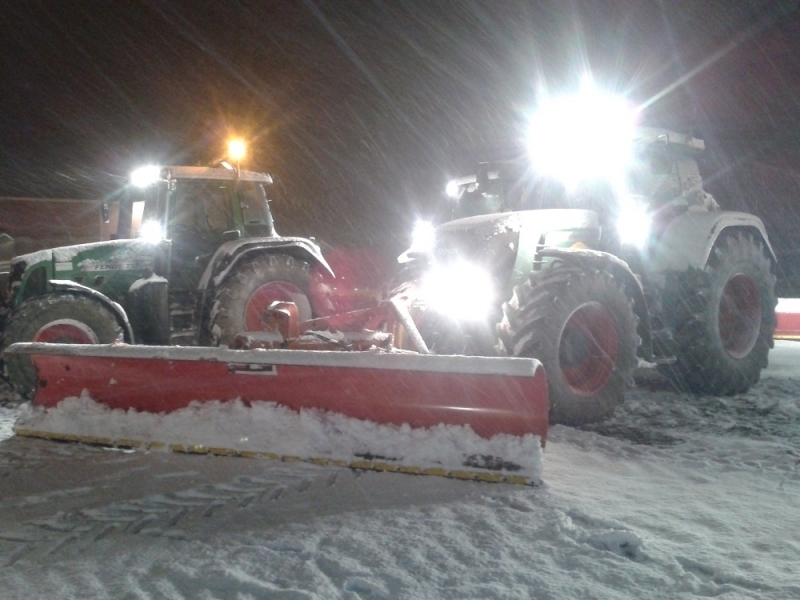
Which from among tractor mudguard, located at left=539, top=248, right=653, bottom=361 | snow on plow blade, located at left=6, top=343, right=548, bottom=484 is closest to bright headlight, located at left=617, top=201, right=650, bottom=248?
tractor mudguard, located at left=539, top=248, right=653, bottom=361

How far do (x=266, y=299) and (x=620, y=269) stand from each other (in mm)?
3513

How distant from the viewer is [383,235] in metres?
25.0

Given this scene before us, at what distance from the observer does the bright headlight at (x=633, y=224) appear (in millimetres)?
6297

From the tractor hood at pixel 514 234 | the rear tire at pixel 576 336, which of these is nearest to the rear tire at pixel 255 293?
the tractor hood at pixel 514 234

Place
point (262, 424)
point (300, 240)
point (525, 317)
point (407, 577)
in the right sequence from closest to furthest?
1. point (407, 577)
2. point (262, 424)
3. point (525, 317)
4. point (300, 240)

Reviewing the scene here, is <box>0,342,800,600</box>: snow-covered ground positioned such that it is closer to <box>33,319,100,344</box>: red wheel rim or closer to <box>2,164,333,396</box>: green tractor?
<box>33,319,100,344</box>: red wheel rim

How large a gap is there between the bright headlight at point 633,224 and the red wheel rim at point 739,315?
113cm

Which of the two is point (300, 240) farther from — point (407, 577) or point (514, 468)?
point (407, 577)

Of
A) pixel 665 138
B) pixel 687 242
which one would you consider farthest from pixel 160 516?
pixel 665 138

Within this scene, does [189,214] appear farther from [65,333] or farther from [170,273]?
[65,333]

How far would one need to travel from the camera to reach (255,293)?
7090mm

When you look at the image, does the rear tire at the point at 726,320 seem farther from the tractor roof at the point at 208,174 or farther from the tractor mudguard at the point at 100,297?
the tractor mudguard at the point at 100,297

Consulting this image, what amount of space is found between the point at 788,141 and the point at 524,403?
51.2 ft

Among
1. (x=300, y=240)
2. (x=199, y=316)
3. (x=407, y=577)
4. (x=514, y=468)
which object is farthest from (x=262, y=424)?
(x=300, y=240)
